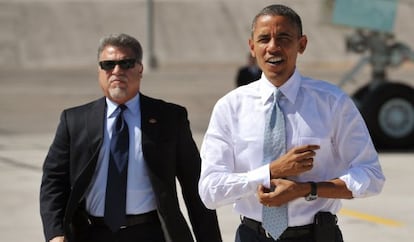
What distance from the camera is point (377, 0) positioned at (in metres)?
14.4

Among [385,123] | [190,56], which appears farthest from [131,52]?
[190,56]

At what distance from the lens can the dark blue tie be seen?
153 inches

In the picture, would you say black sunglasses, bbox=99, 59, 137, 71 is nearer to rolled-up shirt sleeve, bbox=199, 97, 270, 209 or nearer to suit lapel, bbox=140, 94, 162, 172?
suit lapel, bbox=140, 94, 162, 172

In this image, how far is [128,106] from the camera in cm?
402

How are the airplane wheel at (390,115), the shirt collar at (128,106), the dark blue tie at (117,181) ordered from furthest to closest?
the airplane wheel at (390,115), the shirt collar at (128,106), the dark blue tie at (117,181)

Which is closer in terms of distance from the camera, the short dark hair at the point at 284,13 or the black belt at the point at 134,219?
the short dark hair at the point at 284,13

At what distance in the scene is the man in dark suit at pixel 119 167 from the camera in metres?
3.91

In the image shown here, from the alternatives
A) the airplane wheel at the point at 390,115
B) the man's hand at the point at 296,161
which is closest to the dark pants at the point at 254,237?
the man's hand at the point at 296,161

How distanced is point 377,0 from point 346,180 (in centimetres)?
1156

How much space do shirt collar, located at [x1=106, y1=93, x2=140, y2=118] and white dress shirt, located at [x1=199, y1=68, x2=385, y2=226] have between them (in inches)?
27.1

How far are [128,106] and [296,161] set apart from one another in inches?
42.9

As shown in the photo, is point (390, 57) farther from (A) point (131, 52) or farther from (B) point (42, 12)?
(B) point (42, 12)

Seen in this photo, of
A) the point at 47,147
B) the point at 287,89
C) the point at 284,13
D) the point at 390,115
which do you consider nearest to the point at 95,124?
the point at 287,89

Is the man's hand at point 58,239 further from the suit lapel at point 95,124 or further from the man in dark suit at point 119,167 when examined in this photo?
the suit lapel at point 95,124
